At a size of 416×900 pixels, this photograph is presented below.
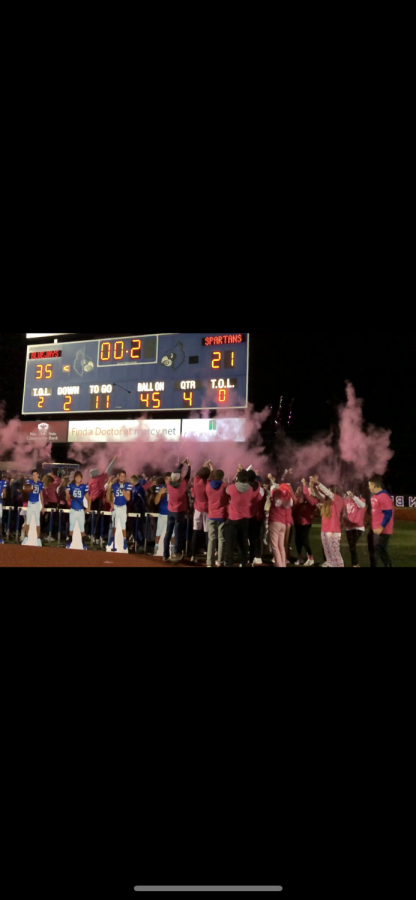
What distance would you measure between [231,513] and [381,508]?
1.55m

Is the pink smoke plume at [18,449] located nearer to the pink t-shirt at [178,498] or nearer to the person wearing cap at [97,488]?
the person wearing cap at [97,488]

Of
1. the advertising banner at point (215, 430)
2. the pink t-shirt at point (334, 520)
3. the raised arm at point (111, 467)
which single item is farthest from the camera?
the raised arm at point (111, 467)

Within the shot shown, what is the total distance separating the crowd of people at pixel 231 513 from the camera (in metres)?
6.50

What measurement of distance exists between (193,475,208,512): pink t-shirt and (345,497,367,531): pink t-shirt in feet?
5.18

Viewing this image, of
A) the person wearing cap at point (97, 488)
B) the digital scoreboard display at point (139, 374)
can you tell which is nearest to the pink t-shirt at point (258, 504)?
the digital scoreboard display at point (139, 374)

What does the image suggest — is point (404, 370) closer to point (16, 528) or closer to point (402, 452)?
point (402, 452)

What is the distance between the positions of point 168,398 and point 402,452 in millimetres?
3015

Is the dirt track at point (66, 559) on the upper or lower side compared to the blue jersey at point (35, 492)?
lower

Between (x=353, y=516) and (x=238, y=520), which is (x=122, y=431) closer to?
(x=238, y=520)

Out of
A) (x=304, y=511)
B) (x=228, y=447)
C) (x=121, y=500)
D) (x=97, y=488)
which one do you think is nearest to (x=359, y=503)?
(x=304, y=511)

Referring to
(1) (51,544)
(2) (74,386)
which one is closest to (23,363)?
(2) (74,386)

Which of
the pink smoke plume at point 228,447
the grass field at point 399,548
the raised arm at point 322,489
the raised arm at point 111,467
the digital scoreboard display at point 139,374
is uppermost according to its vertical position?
the digital scoreboard display at point 139,374

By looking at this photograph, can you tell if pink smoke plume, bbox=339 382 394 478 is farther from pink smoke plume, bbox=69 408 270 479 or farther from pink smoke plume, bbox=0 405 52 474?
pink smoke plume, bbox=0 405 52 474
